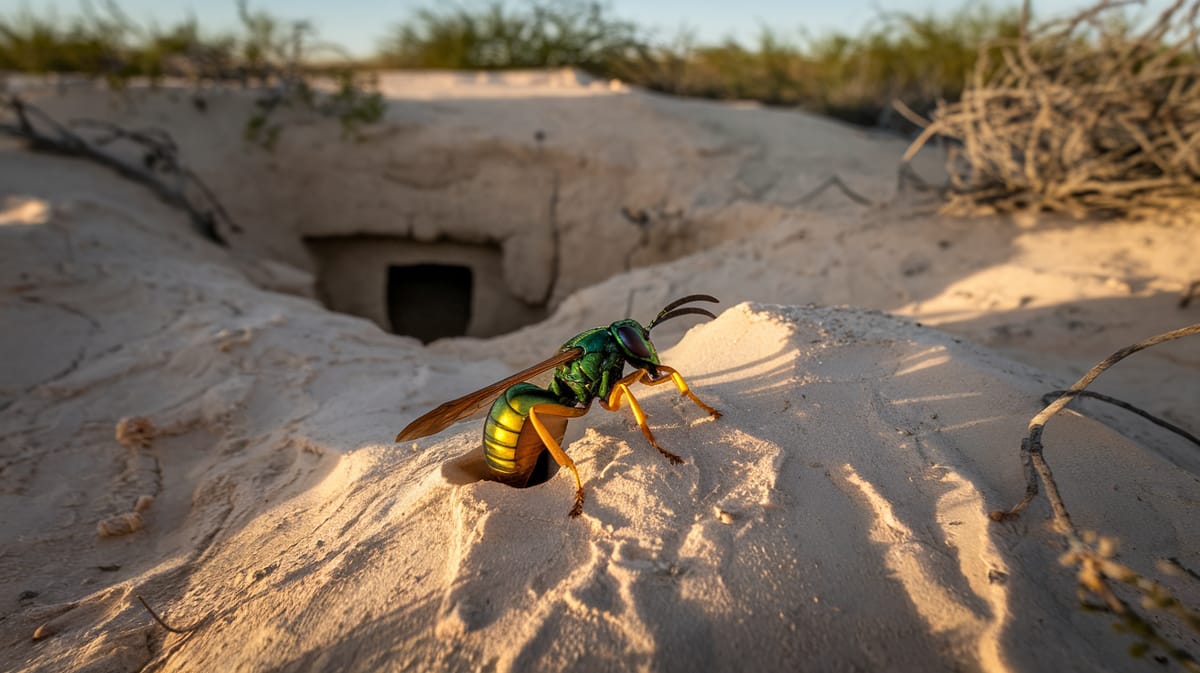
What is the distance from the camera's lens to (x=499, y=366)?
10.6 ft

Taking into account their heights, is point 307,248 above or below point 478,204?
below

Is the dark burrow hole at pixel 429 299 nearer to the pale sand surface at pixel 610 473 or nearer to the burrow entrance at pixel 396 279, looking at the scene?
the burrow entrance at pixel 396 279

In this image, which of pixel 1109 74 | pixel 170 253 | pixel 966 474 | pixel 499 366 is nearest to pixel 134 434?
pixel 499 366

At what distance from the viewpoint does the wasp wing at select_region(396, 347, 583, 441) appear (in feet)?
5.35

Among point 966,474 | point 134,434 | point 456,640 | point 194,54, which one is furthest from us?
point 194,54

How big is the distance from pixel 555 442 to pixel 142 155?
5.73 meters

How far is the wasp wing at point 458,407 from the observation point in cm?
163

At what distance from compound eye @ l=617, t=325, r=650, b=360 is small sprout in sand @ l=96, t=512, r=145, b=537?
153 cm

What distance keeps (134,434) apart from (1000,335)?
375cm

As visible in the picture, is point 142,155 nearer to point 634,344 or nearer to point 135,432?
point 135,432

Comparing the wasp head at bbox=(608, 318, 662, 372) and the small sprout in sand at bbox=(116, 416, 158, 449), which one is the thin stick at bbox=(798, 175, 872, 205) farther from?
the small sprout in sand at bbox=(116, 416, 158, 449)

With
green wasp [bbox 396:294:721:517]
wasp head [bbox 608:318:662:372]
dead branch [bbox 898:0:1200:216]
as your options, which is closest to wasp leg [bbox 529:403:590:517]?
green wasp [bbox 396:294:721:517]

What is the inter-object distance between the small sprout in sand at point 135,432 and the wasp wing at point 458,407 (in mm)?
1324

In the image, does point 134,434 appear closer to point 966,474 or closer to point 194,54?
point 966,474
